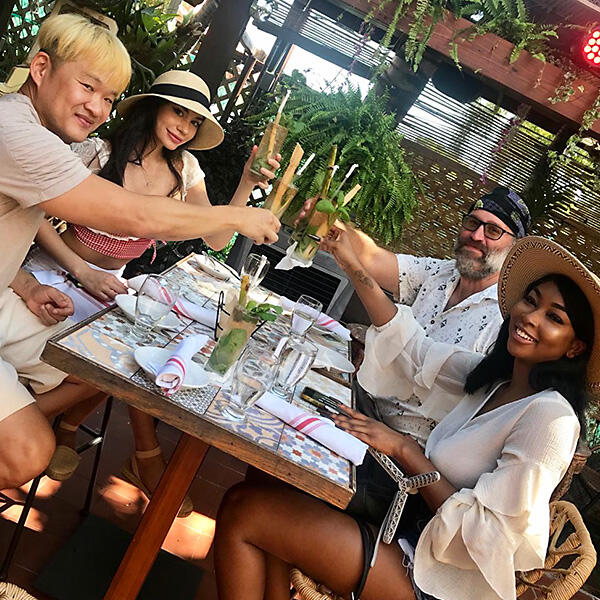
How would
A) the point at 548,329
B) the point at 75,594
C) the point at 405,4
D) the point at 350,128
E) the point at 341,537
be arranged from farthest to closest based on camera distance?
the point at 350,128, the point at 405,4, the point at 75,594, the point at 548,329, the point at 341,537

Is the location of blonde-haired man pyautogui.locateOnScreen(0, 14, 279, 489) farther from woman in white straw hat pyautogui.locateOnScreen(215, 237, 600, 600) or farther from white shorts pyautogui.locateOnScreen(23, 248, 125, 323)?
woman in white straw hat pyautogui.locateOnScreen(215, 237, 600, 600)

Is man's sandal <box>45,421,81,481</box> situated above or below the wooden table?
below

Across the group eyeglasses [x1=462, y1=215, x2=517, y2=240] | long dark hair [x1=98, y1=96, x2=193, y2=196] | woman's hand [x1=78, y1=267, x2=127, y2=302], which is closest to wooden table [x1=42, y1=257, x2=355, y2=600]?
woman's hand [x1=78, y1=267, x2=127, y2=302]

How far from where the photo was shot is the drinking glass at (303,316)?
2.28 metres

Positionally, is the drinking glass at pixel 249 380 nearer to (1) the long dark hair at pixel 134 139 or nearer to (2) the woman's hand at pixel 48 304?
(2) the woman's hand at pixel 48 304

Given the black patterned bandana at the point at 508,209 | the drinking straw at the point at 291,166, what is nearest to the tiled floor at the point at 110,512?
the drinking straw at the point at 291,166

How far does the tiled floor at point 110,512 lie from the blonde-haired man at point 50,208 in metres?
0.55

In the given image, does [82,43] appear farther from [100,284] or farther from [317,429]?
[317,429]

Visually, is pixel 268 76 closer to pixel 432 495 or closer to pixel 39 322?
pixel 39 322

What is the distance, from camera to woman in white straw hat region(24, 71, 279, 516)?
226 cm

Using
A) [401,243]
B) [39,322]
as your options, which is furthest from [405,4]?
[39,322]

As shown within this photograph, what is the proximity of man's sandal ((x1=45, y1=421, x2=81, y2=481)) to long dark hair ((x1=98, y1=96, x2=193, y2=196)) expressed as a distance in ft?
3.62

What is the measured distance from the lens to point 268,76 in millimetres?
4824

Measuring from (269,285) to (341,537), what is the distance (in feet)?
9.41
